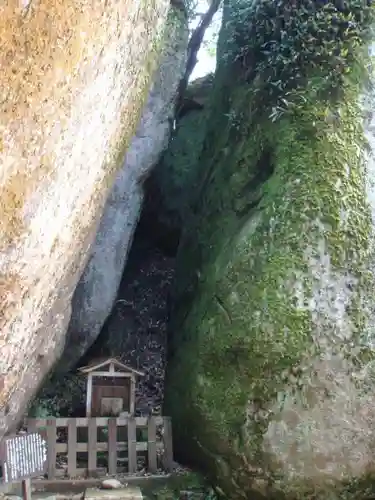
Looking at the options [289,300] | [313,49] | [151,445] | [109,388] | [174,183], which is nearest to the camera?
[289,300]

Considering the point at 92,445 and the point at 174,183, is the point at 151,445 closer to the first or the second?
the point at 92,445

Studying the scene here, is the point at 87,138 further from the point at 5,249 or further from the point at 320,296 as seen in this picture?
the point at 320,296

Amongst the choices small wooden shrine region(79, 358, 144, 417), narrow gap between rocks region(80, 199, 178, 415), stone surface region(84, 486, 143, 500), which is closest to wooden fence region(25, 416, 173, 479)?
small wooden shrine region(79, 358, 144, 417)

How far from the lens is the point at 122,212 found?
834 centimetres

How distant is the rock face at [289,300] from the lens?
5211 millimetres

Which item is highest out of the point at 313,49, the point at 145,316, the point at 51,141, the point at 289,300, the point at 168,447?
the point at 313,49

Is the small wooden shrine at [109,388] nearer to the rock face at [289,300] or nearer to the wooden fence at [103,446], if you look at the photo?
the wooden fence at [103,446]

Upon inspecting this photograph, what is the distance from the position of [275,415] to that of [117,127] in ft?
10.8

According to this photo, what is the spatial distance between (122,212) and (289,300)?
368 centimetres

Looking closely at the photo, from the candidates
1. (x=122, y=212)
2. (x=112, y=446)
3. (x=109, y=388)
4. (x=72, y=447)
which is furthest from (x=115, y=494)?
(x=122, y=212)

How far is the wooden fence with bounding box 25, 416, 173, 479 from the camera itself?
241 inches

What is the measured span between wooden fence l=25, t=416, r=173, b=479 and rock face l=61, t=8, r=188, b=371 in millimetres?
1677

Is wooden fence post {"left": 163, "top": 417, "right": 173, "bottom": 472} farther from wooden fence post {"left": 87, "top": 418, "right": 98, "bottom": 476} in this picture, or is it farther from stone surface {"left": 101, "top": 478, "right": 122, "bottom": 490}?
wooden fence post {"left": 87, "top": 418, "right": 98, "bottom": 476}

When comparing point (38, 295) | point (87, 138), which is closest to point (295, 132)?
point (87, 138)
